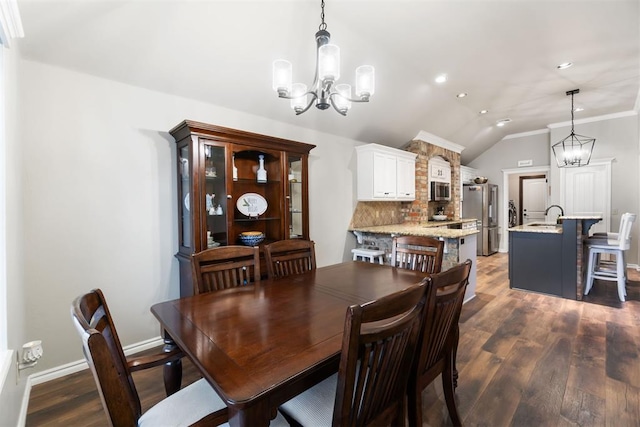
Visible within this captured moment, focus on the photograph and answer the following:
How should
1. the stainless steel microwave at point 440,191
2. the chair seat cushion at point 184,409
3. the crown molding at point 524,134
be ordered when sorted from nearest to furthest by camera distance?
the chair seat cushion at point 184,409, the stainless steel microwave at point 440,191, the crown molding at point 524,134

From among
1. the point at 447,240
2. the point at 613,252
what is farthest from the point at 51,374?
the point at 613,252

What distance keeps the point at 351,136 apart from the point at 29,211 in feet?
12.0

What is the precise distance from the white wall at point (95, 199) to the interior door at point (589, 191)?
709 centimetres

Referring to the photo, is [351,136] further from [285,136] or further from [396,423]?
[396,423]

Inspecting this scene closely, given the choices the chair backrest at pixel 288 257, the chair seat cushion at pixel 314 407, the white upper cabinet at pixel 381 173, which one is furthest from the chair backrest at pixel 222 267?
the white upper cabinet at pixel 381 173

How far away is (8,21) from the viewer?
1.40 meters

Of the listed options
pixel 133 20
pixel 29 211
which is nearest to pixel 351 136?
pixel 133 20

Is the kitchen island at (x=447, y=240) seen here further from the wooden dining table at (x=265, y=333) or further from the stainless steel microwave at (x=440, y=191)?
the stainless steel microwave at (x=440, y=191)

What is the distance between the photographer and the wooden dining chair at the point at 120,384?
2.52ft

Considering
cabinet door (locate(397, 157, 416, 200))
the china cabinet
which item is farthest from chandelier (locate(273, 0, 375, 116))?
cabinet door (locate(397, 157, 416, 200))

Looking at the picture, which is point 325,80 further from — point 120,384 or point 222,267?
point 120,384

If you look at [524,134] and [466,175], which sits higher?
[524,134]

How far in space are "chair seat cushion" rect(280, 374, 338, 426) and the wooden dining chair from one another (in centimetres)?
29

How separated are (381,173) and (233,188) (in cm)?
244
